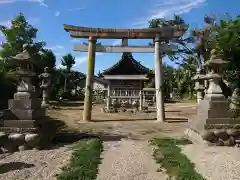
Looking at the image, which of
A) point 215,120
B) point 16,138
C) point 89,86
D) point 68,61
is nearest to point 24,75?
point 16,138

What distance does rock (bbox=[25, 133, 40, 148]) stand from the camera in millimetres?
6996

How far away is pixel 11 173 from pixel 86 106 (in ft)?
32.7

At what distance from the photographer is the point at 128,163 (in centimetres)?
593

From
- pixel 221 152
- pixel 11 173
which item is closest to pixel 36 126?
pixel 11 173

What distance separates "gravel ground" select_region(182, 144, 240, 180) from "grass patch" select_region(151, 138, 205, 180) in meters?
0.21

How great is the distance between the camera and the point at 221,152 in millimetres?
6875

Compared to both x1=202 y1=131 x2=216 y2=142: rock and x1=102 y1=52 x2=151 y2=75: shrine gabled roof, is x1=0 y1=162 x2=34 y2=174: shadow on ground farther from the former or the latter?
x1=102 y1=52 x2=151 y2=75: shrine gabled roof

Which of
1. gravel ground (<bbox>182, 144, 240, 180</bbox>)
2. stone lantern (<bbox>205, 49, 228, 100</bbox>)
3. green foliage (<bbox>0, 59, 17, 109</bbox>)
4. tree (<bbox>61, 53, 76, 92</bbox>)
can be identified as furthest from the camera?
tree (<bbox>61, 53, 76, 92</bbox>)

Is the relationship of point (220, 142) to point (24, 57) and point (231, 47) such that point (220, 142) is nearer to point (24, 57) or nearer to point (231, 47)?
point (231, 47)

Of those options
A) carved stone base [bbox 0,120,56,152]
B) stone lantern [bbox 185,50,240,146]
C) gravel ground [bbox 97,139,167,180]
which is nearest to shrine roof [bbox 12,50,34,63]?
carved stone base [bbox 0,120,56,152]

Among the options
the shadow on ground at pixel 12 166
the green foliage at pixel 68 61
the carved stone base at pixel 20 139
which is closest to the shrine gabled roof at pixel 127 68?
the carved stone base at pixel 20 139

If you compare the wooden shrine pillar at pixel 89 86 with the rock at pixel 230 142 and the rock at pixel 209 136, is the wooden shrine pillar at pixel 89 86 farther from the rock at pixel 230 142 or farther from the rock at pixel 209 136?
the rock at pixel 230 142

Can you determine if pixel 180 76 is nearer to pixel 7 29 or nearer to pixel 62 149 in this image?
pixel 7 29

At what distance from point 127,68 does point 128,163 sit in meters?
20.2
